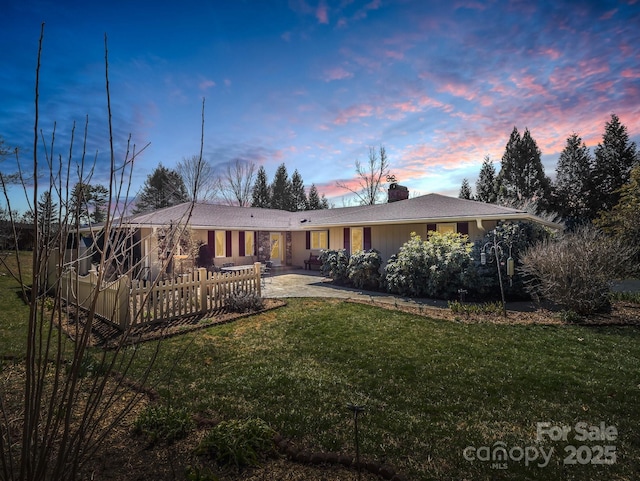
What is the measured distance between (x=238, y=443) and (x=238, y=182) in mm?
36660

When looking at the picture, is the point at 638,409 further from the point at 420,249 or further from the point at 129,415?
the point at 420,249

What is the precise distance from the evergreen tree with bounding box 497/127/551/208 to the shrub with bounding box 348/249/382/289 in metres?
25.4

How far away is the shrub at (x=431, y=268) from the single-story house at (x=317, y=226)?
5.14ft

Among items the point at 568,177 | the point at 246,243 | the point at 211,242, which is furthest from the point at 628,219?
the point at 211,242

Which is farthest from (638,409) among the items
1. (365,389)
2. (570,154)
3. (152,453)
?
(570,154)

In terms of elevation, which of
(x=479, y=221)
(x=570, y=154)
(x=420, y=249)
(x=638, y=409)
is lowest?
(x=638, y=409)

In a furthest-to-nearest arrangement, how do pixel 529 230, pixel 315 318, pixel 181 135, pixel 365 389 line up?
pixel 529 230 < pixel 315 318 < pixel 365 389 < pixel 181 135

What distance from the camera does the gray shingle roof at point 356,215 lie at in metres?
11.9

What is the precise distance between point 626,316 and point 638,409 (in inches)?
212

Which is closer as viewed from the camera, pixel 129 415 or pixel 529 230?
pixel 129 415

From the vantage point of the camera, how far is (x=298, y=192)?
46031mm

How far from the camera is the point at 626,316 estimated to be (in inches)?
292

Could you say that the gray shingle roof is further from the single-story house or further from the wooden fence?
the wooden fence

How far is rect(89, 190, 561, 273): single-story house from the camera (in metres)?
12.2
